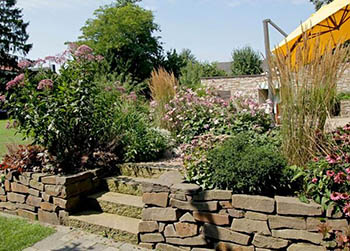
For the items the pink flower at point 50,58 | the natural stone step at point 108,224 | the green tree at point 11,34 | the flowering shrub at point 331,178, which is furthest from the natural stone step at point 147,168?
the green tree at point 11,34

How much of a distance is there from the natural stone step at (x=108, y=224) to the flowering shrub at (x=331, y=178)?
1.55m

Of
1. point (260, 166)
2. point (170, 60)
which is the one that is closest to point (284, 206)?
point (260, 166)

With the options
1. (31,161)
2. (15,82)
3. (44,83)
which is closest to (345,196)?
(44,83)

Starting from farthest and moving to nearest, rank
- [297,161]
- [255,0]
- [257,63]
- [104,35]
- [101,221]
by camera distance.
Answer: [104,35]
[257,63]
[255,0]
[101,221]
[297,161]

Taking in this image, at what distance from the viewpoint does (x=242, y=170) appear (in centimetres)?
220

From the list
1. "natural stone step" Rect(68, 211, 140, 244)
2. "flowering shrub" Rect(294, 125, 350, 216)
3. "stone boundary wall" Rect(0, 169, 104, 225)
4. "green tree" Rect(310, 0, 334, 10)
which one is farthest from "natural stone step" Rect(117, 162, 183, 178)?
"green tree" Rect(310, 0, 334, 10)

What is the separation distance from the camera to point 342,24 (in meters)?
3.63

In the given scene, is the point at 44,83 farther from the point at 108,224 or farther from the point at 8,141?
the point at 8,141

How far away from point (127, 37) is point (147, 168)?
1913 centimetres

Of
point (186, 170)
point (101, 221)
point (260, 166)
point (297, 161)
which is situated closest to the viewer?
point (260, 166)

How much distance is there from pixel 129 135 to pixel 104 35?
19.3 metres

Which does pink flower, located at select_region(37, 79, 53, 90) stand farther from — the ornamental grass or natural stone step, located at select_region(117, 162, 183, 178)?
the ornamental grass

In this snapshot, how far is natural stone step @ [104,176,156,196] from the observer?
309cm

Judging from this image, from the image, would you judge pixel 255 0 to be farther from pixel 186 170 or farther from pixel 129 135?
pixel 186 170
